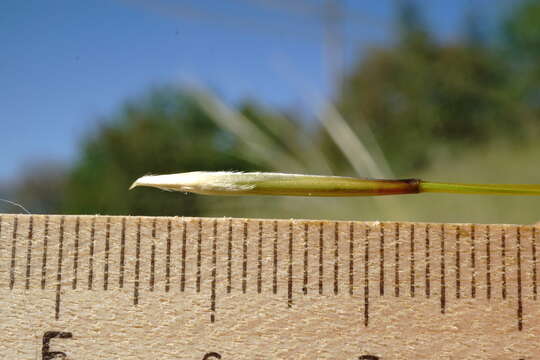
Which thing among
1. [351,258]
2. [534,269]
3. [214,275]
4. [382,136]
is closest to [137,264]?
[214,275]

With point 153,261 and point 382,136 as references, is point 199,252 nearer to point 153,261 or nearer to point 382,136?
point 153,261

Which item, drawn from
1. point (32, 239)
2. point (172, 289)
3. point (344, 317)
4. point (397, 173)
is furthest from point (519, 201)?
point (32, 239)

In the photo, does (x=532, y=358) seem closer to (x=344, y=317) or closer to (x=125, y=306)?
(x=344, y=317)

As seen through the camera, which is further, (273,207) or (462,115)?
(462,115)

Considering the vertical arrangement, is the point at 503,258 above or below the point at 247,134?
below

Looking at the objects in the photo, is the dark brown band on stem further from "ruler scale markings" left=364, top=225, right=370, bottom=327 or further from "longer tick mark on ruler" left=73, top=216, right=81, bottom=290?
"longer tick mark on ruler" left=73, top=216, right=81, bottom=290

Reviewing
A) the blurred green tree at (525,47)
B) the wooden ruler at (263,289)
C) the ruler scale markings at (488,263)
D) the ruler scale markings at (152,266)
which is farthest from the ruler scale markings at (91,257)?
the blurred green tree at (525,47)
